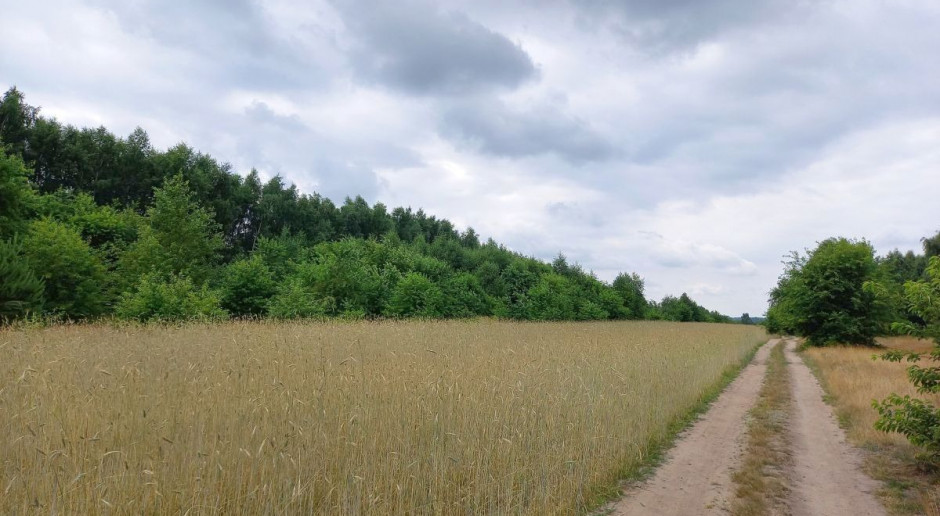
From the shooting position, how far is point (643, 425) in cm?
815

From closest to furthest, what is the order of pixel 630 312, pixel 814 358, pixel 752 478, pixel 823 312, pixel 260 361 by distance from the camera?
pixel 752 478
pixel 260 361
pixel 814 358
pixel 823 312
pixel 630 312

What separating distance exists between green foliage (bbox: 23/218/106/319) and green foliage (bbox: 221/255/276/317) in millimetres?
5269

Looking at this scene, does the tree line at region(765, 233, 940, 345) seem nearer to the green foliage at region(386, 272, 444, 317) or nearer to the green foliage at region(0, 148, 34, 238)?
the green foliage at region(386, 272, 444, 317)

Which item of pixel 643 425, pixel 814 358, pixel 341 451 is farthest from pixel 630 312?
pixel 341 451

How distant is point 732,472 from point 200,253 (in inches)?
1202

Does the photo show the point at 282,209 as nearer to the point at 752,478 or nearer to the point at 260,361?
Result: the point at 260,361

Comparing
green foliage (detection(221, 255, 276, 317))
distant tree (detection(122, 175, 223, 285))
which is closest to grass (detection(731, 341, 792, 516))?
green foliage (detection(221, 255, 276, 317))

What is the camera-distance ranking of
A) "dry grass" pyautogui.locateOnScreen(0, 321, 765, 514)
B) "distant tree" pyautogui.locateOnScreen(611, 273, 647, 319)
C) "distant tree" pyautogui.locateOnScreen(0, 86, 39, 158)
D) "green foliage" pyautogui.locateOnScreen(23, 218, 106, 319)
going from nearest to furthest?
1. "dry grass" pyautogui.locateOnScreen(0, 321, 765, 514)
2. "green foliage" pyautogui.locateOnScreen(23, 218, 106, 319)
3. "distant tree" pyautogui.locateOnScreen(0, 86, 39, 158)
4. "distant tree" pyautogui.locateOnScreen(611, 273, 647, 319)

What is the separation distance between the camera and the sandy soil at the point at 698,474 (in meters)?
5.71

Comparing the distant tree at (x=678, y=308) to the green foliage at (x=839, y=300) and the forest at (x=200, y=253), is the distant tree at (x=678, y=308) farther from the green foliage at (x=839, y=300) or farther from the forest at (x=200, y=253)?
the green foliage at (x=839, y=300)

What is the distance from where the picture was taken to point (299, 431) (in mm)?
4410

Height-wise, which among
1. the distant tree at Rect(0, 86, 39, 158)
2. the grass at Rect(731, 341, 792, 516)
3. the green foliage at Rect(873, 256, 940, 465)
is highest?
the distant tree at Rect(0, 86, 39, 158)

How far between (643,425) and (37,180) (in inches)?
1880

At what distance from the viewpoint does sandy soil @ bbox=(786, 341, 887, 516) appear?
19.1 feet
